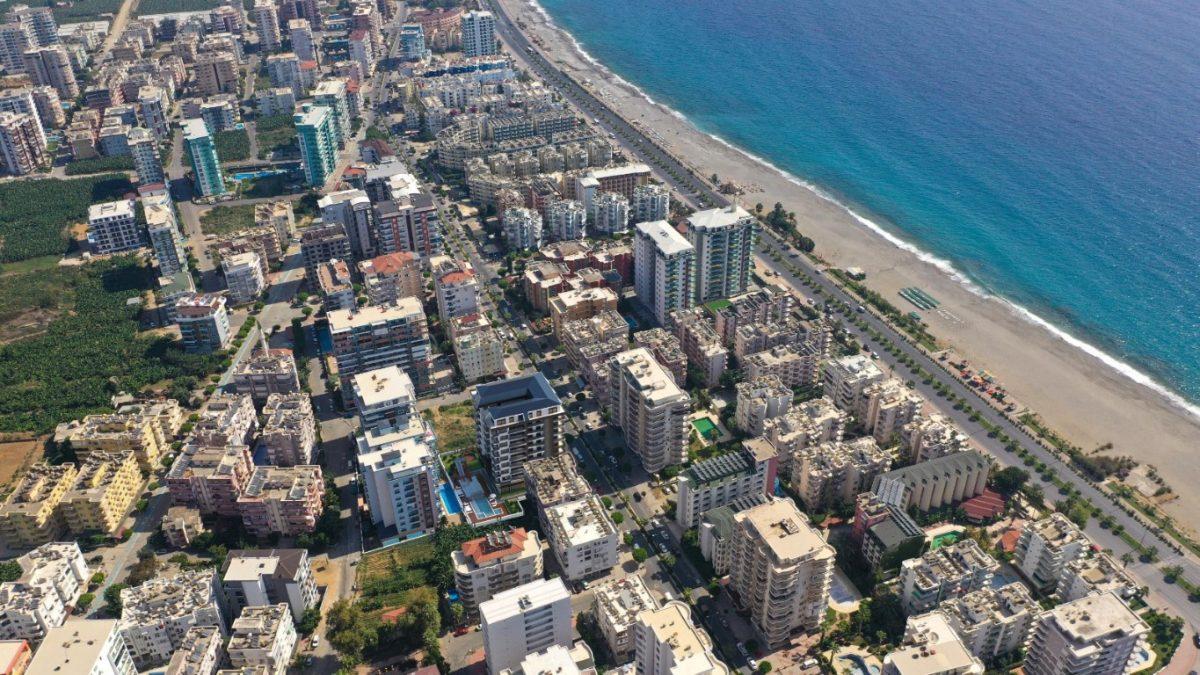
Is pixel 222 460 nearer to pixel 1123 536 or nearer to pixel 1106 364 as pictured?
pixel 1123 536

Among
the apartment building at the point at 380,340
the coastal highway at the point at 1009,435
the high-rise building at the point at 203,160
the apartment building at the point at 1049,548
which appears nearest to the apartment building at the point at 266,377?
the apartment building at the point at 380,340

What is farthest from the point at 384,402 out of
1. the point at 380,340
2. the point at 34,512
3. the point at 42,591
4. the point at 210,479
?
the point at 34,512

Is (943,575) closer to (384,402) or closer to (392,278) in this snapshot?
(384,402)

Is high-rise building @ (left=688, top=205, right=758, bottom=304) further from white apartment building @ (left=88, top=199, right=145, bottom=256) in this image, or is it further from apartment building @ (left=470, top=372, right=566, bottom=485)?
white apartment building @ (left=88, top=199, right=145, bottom=256)

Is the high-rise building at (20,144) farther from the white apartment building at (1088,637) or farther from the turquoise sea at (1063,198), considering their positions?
the white apartment building at (1088,637)

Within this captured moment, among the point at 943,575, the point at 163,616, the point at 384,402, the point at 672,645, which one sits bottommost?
the point at 163,616
